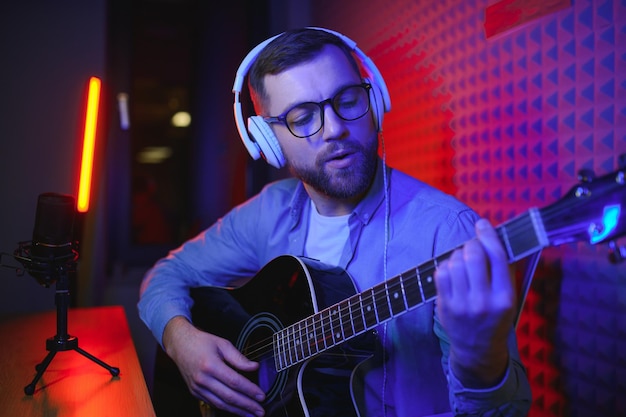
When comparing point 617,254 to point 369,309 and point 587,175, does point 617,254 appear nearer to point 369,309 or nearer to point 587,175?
point 587,175

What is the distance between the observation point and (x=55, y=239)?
1.37 m

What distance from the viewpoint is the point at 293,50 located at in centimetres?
147

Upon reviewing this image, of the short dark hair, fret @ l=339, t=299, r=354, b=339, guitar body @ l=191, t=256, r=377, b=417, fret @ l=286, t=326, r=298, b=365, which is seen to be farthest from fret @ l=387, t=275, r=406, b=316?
the short dark hair

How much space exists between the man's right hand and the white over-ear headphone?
558 millimetres

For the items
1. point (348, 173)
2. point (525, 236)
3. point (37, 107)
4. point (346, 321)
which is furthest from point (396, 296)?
point (37, 107)

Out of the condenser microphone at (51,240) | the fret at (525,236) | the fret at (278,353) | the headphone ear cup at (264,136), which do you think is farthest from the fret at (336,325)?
the condenser microphone at (51,240)

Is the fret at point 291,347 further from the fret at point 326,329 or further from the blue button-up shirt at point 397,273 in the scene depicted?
the blue button-up shirt at point 397,273

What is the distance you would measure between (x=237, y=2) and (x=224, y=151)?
1043 millimetres

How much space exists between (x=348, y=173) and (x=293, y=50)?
1.29ft

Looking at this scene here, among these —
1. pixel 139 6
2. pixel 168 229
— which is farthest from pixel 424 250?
pixel 139 6

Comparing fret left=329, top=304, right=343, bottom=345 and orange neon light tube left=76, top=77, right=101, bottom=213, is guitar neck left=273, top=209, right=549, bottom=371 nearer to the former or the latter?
fret left=329, top=304, right=343, bottom=345

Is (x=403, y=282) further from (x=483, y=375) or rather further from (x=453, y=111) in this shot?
(x=453, y=111)

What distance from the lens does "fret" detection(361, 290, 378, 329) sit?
1050 millimetres

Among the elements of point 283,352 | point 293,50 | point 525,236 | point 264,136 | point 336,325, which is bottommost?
point 283,352
